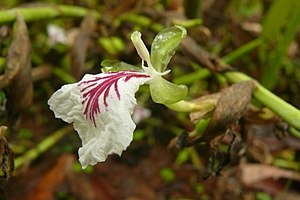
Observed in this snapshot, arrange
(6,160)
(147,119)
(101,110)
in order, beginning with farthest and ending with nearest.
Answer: (147,119) → (6,160) → (101,110)

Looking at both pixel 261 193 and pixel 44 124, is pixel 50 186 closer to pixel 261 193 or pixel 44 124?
pixel 44 124

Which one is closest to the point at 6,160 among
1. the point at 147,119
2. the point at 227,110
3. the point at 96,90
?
the point at 96,90

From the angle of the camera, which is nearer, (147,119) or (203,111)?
(203,111)

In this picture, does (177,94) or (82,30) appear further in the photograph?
(82,30)

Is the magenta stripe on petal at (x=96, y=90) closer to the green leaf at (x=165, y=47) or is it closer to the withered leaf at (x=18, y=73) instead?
the green leaf at (x=165, y=47)

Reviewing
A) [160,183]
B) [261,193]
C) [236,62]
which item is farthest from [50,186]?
[236,62]

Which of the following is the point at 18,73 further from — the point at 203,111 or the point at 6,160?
the point at 203,111

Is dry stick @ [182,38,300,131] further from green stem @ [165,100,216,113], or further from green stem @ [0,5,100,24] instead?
green stem @ [0,5,100,24]
